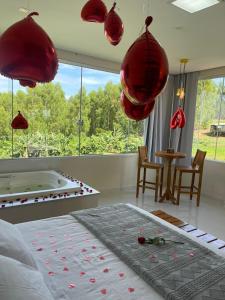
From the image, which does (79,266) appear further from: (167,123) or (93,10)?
(167,123)

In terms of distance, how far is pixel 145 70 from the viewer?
3.04 feet

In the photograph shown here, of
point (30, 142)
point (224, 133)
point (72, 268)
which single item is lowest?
point (72, 268)

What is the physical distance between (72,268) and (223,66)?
422cm

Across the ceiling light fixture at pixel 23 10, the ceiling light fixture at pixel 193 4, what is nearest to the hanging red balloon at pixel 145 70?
the ceiling light fixture at pixel 193 4

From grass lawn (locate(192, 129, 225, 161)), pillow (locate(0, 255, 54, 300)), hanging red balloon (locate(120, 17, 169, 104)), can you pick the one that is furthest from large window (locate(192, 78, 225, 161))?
pillow (locate(0, 255, 54, 300))

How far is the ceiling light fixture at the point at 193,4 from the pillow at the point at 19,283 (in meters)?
2.31

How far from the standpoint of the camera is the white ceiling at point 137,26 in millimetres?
2211

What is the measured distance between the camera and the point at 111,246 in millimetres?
1516

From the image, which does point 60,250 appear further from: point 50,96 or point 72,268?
point 50,96

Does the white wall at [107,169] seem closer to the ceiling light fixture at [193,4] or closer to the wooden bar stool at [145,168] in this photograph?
the wooden bar stool at [145,168]

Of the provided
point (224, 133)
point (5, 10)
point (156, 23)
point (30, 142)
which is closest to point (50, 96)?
point (30, 142)

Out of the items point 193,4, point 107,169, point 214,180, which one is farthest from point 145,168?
point 193,4

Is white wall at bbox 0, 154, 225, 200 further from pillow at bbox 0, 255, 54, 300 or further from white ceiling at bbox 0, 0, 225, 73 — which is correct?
pillow at bbox 0, 255, 54, 300

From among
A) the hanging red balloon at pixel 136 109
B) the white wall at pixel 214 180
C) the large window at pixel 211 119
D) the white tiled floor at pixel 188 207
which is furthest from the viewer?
the large window at pixel 211 119
